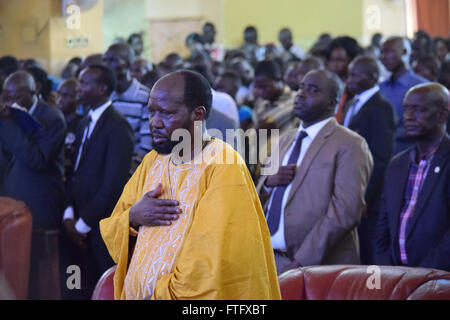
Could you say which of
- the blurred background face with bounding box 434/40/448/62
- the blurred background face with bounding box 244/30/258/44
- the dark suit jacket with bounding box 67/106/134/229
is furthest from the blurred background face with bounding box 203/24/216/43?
the dark suit jacket with bounding box 67/106/134/229

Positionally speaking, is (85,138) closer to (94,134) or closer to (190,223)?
(94,134)

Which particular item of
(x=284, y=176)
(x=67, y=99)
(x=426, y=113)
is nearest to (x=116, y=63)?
→ (x=67, y=99)

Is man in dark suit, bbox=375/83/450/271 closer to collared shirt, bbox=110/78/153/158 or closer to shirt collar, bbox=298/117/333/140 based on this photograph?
shirt collar, bbox=298/117/333/140

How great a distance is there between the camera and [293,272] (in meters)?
2.77

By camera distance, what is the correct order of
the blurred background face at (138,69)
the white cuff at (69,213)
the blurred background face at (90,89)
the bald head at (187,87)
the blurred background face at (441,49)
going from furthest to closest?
1. the blurred background face at (441,49)
2. the blurred background face at (138,69)
3. the blurred background face at (90,89)
4. the white cuff at (69,213)
5. the bald head at (187,87)

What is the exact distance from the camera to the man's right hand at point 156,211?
86.6 inches

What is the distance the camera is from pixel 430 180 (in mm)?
3457

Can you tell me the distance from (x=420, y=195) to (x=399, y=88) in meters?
2.27

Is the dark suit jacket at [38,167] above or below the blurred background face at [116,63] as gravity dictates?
below

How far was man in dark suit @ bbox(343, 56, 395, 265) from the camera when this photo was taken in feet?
15.1

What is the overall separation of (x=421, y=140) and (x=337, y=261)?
743 mm

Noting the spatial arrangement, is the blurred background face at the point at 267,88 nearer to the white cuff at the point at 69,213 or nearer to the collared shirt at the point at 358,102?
the collared shirt at the point at 358,102

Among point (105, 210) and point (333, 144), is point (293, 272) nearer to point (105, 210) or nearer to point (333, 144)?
point (333, 144)

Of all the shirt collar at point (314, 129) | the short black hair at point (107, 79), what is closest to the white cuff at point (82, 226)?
the short black hair at point (107, 79)
